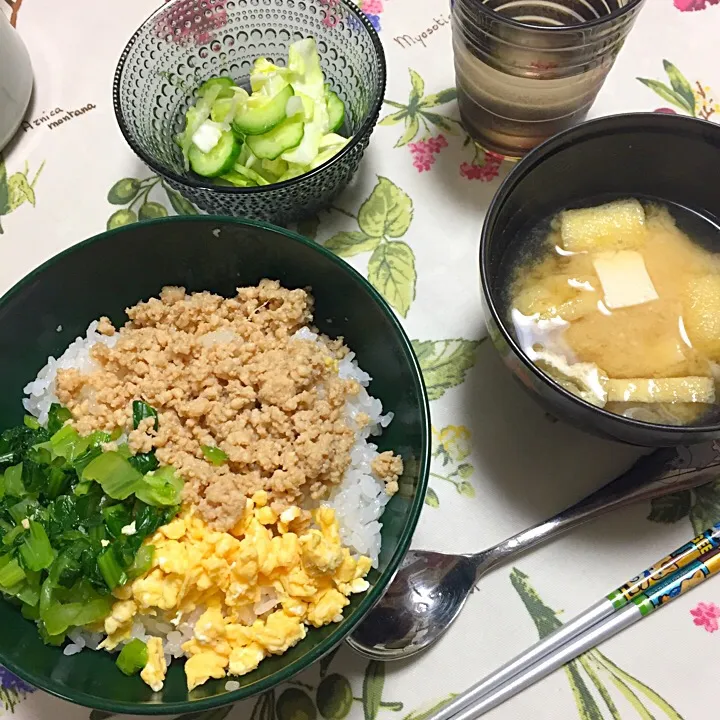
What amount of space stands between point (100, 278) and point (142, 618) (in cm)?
61

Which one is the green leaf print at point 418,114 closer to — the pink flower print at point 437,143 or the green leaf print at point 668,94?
the pink flower print at point 437,143

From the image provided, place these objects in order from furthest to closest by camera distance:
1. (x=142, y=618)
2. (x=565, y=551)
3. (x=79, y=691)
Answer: (x=565, y=551) → (x=142, y=618) → (x=79, y=691)

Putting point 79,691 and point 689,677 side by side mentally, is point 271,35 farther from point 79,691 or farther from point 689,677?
point 689,677

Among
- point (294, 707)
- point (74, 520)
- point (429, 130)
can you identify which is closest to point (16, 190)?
point (74, 520)

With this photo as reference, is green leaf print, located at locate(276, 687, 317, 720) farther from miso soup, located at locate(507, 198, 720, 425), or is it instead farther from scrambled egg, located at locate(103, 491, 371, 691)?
miso soup, located at locate(507, 198, 720, 425)

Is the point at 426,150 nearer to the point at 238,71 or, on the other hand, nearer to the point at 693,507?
the point at 238,71

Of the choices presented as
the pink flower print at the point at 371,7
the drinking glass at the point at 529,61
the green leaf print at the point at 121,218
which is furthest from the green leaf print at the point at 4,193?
the drinking glass at the point at 529,61

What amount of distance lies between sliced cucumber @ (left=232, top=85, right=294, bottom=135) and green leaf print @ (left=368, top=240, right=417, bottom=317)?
0.34 meters

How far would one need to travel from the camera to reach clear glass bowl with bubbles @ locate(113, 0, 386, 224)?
1377mm

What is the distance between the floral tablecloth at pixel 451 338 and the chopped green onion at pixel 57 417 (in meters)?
0.44

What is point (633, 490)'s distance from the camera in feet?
4.16

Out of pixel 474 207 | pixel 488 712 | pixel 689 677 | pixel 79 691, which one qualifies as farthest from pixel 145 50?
pixel 689 677

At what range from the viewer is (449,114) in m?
1.64

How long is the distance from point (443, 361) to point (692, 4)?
1107 millimetres
